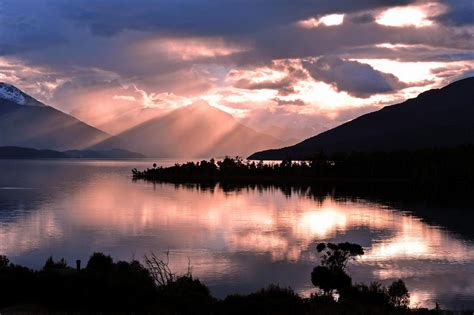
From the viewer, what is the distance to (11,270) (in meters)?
27.5

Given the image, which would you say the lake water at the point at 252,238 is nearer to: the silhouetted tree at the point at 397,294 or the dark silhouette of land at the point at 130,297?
the silhouetted tree at the point at 397,294

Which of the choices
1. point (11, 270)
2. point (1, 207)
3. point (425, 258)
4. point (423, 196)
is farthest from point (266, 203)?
point (11, 270)

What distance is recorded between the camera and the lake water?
4291 cm

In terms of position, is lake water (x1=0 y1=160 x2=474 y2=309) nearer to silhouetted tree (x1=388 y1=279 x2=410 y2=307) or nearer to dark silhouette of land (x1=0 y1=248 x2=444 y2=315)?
silhouetted tree (x1=388 y1=279 x2=410 y2=307)

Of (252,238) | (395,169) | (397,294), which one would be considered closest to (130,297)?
(397,294)

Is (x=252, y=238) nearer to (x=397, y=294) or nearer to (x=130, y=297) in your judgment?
(x=397, y=294)

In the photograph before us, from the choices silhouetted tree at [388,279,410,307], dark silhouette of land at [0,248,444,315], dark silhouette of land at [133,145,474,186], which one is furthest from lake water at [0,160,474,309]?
dark silhouette of land at [133,145,474,186]

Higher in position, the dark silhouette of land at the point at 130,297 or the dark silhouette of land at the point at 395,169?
the dark silhouette of land at the point at 395,169

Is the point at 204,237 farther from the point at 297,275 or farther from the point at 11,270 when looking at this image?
the point at 11,270

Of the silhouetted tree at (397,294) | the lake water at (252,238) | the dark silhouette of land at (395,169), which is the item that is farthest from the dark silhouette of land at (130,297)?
the dark silhouette of land at (395,169)

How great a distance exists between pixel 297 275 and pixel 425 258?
15.2m

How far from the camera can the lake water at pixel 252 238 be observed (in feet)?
141

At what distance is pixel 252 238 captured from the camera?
203 ft

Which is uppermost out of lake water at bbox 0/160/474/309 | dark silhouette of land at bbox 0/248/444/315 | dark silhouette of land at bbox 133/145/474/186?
dark silhouette of land at bbox 133/145/474/186
